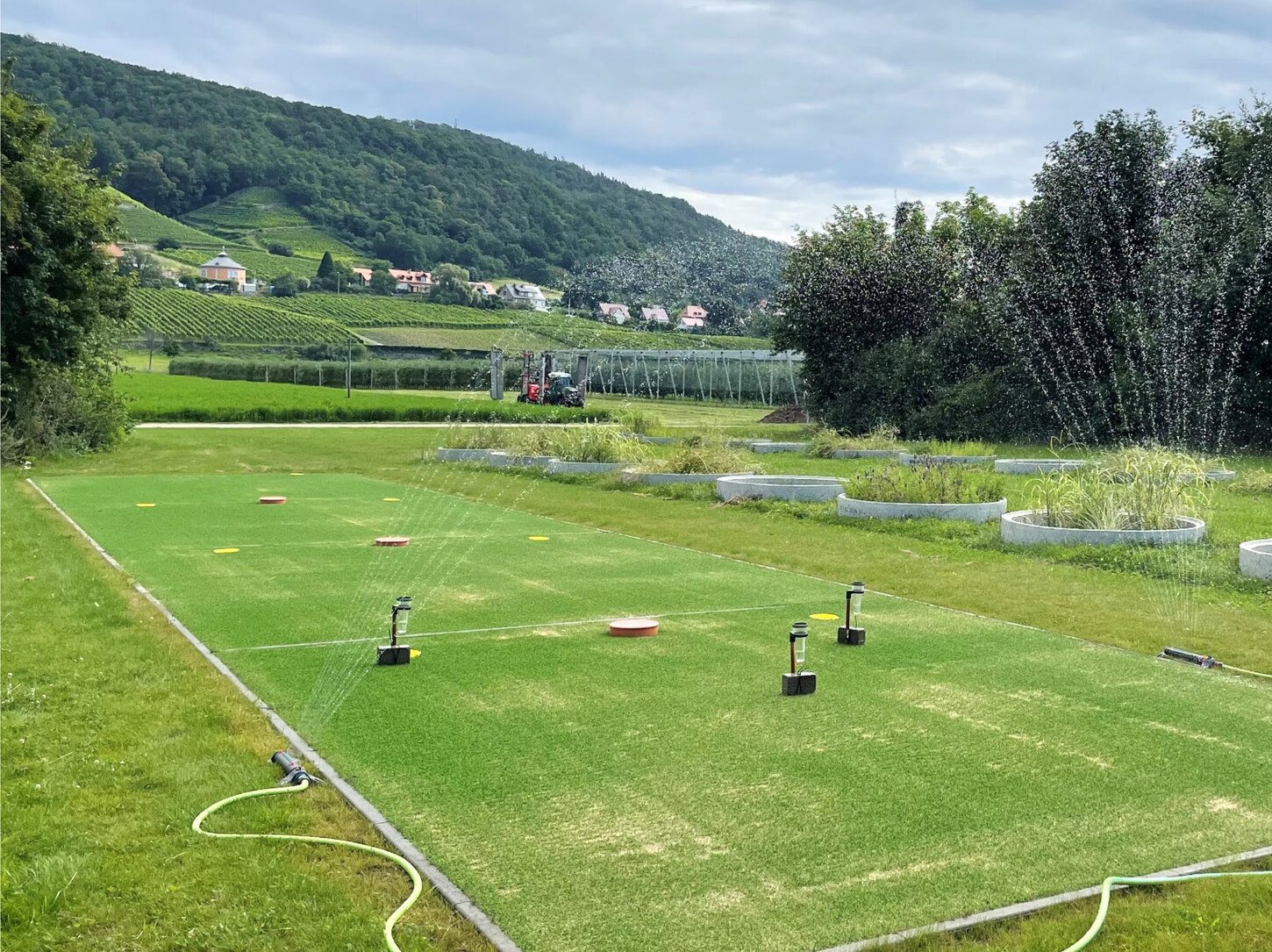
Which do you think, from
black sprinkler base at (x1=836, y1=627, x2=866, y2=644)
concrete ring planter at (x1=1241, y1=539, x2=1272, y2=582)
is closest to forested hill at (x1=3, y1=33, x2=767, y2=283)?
concrete ring planter at (x1=1241, y1=539, x2=1272, y2=582)

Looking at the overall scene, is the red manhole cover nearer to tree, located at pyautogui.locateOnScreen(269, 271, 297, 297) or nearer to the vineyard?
the vineyard

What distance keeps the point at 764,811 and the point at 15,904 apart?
8.23ft

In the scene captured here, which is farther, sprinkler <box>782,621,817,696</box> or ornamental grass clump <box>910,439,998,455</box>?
ornamental grass clump <box>910,439,998,455</box>

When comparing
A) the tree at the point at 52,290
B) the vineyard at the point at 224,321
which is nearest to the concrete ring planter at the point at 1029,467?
the tree at the point at 52,290

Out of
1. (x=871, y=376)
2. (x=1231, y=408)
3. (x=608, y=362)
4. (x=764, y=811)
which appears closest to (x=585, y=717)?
(x=764, y=811)

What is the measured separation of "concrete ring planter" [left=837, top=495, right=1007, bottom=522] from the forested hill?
9549 centimetres

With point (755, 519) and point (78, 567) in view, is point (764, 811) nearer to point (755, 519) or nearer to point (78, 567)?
point (78, 567)

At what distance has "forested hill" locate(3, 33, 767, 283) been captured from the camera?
113862 mm

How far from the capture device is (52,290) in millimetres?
22516

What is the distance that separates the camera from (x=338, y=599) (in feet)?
29.1

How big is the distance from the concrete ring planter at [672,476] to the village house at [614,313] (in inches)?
2734

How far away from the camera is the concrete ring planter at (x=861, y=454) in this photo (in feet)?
76.3

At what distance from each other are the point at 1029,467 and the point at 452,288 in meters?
84.9

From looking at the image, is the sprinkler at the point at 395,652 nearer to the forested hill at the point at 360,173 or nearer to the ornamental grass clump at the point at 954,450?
the ornamental grass clump at the point at 954,450
